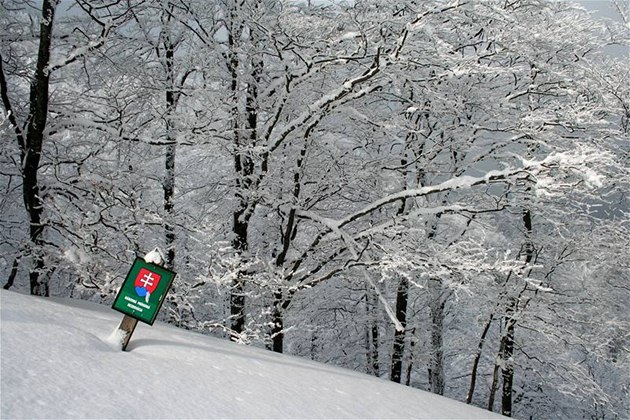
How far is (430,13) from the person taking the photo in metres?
5.93

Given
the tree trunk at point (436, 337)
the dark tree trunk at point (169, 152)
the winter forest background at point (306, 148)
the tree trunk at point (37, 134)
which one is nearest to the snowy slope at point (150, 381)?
the winter forest background at point (306, 148)

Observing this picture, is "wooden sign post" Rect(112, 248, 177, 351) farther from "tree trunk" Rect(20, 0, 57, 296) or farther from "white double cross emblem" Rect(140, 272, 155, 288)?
"tree trunk" Rect(20, 0, 57, 296)

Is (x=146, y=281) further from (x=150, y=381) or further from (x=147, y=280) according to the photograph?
(x=150, y=381)

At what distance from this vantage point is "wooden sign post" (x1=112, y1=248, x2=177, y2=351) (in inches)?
127

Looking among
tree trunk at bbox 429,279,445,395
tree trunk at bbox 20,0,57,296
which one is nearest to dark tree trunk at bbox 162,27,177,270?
tree trunk at bbox 20,0,57,296

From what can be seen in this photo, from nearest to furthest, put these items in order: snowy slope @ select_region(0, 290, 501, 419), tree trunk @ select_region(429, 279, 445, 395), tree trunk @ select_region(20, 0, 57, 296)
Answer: snowy slope @ select_region(0, 290, 501, 419)
tree trunk @ select_region(20, 0, 57, 296)
tree trunk @ select_region(429, 279, 445, 395)

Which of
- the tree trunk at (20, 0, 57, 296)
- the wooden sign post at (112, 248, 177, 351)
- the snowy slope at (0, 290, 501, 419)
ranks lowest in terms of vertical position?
the snowy slope at (0, 290, 501, 419)

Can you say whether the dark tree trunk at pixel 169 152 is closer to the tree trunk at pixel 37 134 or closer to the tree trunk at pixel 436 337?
the tree trunk at pixel 37 134

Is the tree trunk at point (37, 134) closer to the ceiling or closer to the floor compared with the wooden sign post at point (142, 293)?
closer to the ceiling

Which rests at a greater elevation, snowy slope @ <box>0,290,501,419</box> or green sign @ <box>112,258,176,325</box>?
green sign @ <box>112,258,176,325</box>

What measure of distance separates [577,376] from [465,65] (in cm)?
1032

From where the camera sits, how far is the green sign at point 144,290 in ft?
10.7

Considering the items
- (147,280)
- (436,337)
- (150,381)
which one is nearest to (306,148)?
(147,280)

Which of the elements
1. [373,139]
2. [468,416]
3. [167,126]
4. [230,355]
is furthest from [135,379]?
[373,139]
